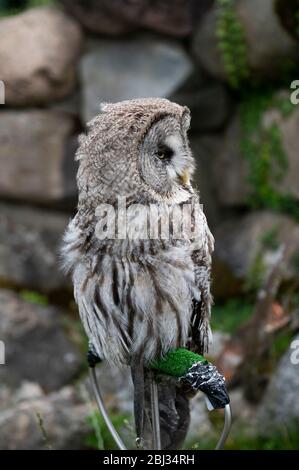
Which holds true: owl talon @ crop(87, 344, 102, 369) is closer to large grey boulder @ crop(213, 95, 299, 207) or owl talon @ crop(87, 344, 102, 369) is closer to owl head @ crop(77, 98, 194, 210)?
owl head @ crop(77, 98, 194, 210)

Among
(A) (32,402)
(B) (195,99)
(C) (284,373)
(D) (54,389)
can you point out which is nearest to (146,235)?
(C) (284,373)

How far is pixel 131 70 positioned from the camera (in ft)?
13.5

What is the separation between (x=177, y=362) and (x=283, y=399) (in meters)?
1.36

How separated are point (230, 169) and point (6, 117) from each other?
4.27 feet

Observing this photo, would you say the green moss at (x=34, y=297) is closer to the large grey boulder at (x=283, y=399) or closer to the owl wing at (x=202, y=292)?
the large grey boulder at (x=283, y=399)

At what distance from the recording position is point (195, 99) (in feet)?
13.9

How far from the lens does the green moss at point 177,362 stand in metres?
1.55

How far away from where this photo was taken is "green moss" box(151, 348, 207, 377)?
1.55m

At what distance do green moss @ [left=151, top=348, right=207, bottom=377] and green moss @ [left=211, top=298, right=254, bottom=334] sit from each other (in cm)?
229

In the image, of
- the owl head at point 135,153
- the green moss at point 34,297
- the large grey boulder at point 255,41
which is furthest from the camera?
the green moss at point 34,297

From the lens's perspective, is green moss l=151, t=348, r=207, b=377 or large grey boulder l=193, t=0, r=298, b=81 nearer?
green moss l=151, t=348, r=207, b=377

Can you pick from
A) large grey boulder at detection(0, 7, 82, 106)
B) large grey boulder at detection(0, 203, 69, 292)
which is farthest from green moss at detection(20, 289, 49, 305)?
large grey boulder at detection(0, 7, 82, 106)
